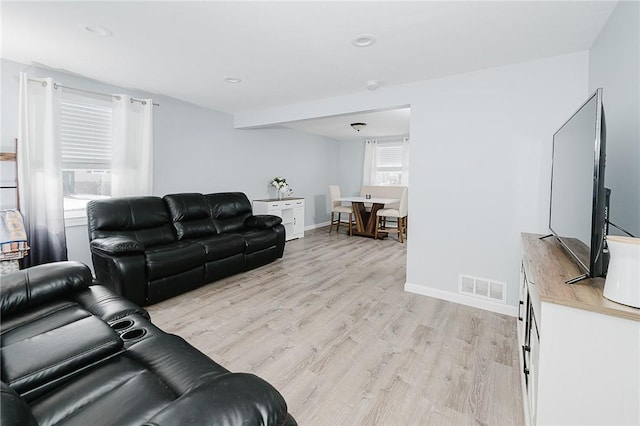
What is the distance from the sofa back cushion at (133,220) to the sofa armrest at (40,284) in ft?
4.75

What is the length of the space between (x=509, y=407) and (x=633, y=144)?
1.49 m

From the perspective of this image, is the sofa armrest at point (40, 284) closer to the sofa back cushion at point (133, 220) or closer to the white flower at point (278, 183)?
the sofa back cushion at point (133, 220)

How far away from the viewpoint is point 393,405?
5.42 ft

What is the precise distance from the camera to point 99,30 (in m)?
2.17

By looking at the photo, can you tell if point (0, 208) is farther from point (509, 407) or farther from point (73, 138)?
point (509, 407)

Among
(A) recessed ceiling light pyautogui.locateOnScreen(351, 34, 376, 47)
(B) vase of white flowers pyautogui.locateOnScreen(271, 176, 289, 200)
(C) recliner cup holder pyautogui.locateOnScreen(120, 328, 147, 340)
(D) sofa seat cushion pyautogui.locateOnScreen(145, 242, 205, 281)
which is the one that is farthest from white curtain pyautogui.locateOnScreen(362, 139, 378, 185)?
(C) recliner cup holder pyautogui.locateOnScreen(120, 328, 147, 340)

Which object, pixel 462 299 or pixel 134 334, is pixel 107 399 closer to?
pixel 134 334

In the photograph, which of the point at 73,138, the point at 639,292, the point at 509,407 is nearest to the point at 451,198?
the point at 509,407

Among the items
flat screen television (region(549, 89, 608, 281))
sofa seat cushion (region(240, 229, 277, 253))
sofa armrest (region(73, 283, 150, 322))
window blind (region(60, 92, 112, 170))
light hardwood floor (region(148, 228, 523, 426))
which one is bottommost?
light hardwood floor (region(148, 228, 523, 426))

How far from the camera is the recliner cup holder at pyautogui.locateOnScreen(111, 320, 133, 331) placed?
4.87ft

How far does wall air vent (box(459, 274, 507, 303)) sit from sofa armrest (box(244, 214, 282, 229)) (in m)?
2.50

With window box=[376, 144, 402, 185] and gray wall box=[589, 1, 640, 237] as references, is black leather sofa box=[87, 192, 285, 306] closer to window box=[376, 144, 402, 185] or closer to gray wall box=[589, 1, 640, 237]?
gray wall box=[589, 1, 640, 237]

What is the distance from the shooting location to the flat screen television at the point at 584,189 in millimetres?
1198

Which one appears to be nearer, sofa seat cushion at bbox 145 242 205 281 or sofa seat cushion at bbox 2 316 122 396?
sofa seat cushion at bbox 2 316 122 396
